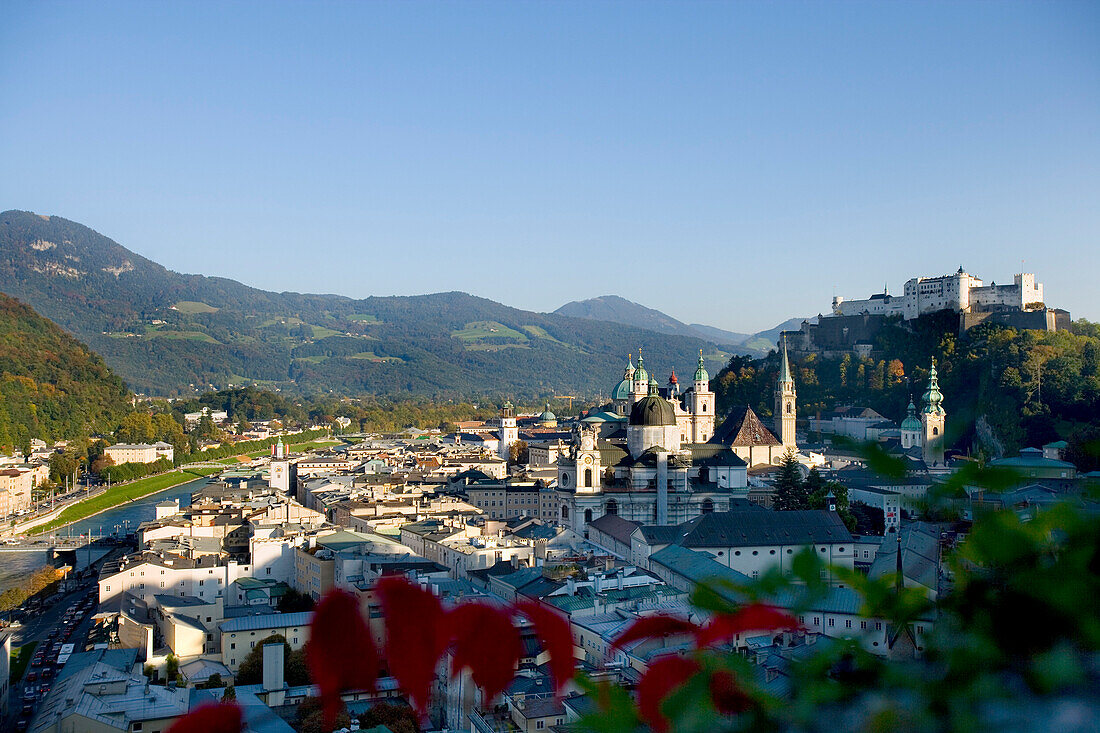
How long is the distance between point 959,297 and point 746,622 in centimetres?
2991

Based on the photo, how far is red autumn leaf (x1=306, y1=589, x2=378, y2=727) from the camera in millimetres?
1228

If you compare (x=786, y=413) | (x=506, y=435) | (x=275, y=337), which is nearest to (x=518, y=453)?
(x=506, y=435)

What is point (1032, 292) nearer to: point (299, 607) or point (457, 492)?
point (457, 492)

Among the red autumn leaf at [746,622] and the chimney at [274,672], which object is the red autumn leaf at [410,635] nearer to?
the red autumn leaf at [746,622]

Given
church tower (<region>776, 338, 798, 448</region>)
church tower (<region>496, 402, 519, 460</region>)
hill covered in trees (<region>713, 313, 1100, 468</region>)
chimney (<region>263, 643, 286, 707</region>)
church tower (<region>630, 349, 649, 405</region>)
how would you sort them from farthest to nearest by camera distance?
1. church tower (<region>496, 402, 519, 460</region>)
2. church tower (<region>630, 349, 649, 405</region>)
3. church tower (<region>776, 338, 798, 448</region>)
4. hill covered in trees (<region>713, 313, 1100, 468</region>)
5. chimney (<region>263, 643, 286, 707</region>)


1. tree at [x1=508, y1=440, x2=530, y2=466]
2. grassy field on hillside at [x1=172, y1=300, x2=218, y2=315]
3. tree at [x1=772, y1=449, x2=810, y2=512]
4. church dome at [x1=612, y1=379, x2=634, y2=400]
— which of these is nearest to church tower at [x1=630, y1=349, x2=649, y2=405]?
church dome at [x1=612, y1=379, x2=634, y2=400]

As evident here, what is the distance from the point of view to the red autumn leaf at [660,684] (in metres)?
1.15

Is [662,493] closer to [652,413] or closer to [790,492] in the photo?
[652,413]

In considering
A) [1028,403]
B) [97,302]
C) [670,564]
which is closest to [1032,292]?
[1028,403]

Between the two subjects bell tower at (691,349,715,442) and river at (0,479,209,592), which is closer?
river at (0,479,209,592)

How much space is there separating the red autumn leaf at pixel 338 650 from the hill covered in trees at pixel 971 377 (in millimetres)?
15475

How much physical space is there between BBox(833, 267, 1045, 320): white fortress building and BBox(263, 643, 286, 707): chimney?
2327 cm

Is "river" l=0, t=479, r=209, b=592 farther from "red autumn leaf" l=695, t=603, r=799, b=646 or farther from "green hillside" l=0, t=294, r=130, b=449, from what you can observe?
"red autumn leaf" l=695, t=603, r=799, b=646

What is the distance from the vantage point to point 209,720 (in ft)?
4.02
